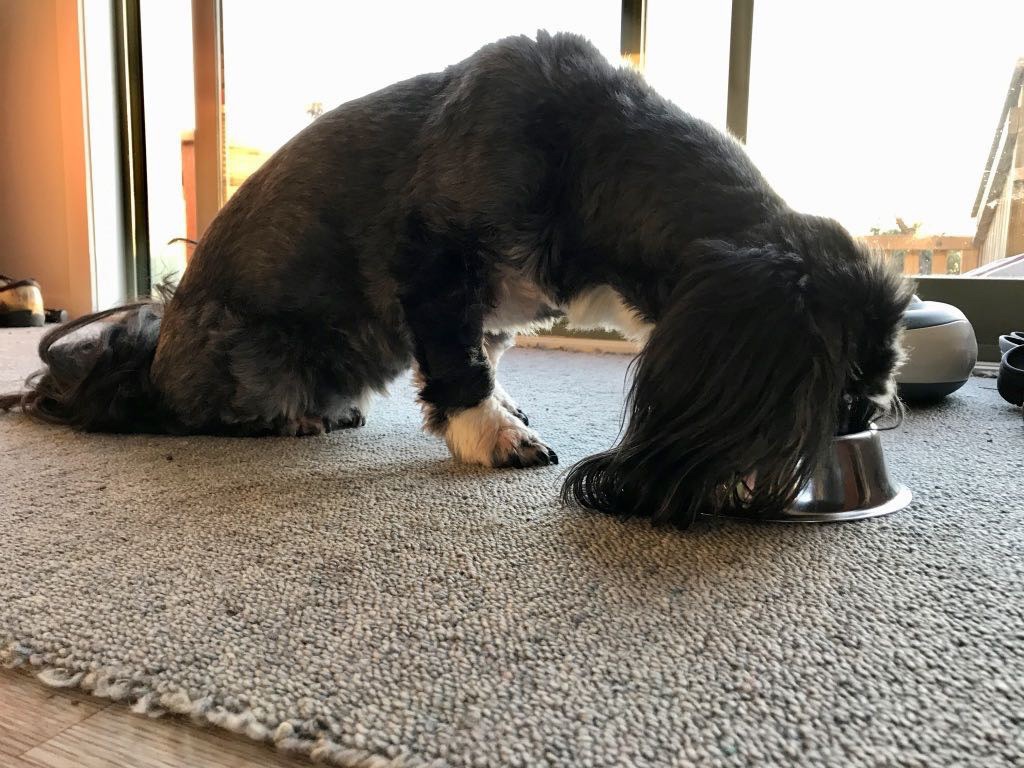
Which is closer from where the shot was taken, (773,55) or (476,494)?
(476,494)

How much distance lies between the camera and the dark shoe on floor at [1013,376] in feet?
5.81

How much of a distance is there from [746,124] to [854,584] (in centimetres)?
237

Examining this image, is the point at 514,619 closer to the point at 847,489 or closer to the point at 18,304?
the point at 847,489

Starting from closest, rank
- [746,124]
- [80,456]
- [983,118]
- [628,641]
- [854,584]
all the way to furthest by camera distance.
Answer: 1. [628,641]
2. [854,584]
3. [80,456]
4. [983,118]
5. [746,124]

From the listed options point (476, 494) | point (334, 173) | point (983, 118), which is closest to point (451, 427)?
point (476, 494)

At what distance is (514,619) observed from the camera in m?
0.70

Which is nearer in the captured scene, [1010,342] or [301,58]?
[1010,342]

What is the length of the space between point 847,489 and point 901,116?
2.22 meters

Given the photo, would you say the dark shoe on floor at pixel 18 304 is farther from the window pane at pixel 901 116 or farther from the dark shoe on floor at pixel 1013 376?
the dark shoe on floor at pixel 1013 376

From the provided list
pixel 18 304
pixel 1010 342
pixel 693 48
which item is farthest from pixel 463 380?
pixel 18 304

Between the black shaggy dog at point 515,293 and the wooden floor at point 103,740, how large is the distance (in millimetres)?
552

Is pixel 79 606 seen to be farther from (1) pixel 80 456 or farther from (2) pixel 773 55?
(2) pixel 773 55

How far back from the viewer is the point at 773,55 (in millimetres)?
2793

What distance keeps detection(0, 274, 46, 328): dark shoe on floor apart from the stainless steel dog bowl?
354 centimetres
